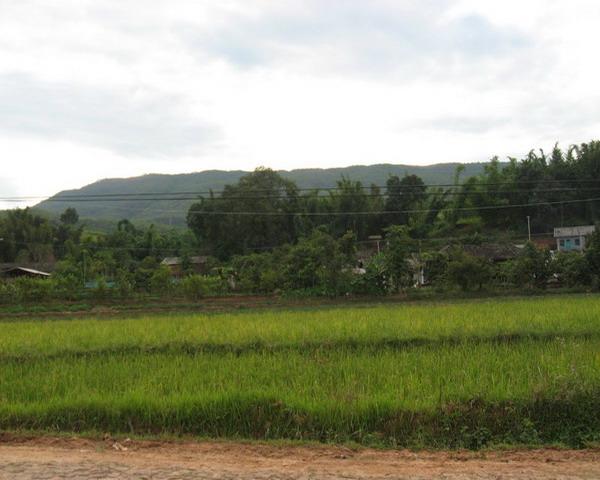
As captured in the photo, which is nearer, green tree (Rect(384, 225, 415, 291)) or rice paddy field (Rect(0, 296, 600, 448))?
rice paddy field (Rect(0, 296, 600, 448))

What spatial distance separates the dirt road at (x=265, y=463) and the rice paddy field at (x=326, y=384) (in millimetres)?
532

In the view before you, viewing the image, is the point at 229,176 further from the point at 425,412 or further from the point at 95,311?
the point at 425,412

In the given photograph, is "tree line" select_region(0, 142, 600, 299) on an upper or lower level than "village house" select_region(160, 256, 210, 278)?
upper

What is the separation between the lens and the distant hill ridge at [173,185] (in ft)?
427

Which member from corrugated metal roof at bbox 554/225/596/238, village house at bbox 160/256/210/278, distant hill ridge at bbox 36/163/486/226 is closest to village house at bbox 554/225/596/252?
corrugated metal roof at bbox 554/225/596/238

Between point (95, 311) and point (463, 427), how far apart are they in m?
22.9

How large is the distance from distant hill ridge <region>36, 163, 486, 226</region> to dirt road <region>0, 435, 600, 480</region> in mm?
116793

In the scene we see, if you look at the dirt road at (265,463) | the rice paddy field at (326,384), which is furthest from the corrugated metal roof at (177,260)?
the dirt road at (265,463)

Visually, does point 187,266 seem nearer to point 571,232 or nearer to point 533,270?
point 533,270

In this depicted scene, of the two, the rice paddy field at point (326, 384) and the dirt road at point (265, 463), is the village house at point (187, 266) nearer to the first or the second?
the rice paddy field at point (326, 384)

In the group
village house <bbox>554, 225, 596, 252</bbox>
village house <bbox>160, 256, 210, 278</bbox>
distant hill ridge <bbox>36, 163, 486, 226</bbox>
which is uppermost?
distant hill ridge <bbox>36, 163, 486, 226</bbox>

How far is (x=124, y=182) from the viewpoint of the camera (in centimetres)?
17438

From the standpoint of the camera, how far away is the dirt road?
5.07 m

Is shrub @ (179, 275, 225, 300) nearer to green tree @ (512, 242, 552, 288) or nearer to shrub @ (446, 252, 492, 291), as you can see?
shrub @ (446, 252, 492, 291)
